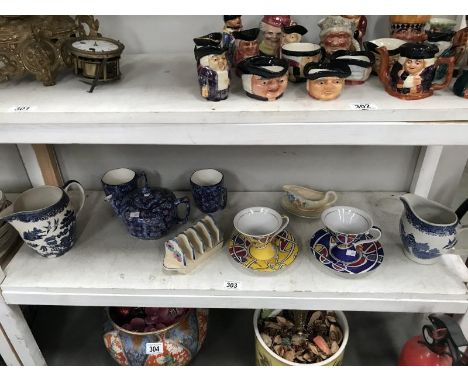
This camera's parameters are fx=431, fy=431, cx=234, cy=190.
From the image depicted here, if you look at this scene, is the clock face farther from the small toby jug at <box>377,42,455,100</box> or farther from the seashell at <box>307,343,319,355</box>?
the seashell at <box>307,343,319,355</box>

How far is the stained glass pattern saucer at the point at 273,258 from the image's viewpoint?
913 mm

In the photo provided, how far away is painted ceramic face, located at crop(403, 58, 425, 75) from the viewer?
2.23ft

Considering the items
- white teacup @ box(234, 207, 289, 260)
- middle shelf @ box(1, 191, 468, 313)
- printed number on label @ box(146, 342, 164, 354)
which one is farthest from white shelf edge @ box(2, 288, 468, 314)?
printed number on label @ box(146, 342, 164, 354)

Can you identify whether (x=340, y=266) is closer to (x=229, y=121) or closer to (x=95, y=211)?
(x=229, y=121)

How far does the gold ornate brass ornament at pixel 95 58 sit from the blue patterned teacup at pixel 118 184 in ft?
1.05

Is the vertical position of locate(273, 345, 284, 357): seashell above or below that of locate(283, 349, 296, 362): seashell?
above

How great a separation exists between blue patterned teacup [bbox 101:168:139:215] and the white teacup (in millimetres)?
280

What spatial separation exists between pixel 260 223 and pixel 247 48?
0.40 m

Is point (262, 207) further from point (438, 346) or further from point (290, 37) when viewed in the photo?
point (438, 346)

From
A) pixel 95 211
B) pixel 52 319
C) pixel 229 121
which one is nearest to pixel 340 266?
pixel 229 121

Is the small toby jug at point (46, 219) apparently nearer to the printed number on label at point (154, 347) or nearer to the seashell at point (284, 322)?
the printed number on label at point (154, 347)

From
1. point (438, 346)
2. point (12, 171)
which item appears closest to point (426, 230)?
point (438, 346)

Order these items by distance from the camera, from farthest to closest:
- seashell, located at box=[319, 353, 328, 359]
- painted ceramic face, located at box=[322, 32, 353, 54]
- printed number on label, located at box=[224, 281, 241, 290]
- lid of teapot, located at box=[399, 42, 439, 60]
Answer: seashell, located at box=[319, 353, 328, 359], printed number on label, located at box=[224, 281, 241, 290], painted ceramic face, located at box=[322, 32, 353, 54], lid of teapot, located at box=[399, 42, 439, 60]
